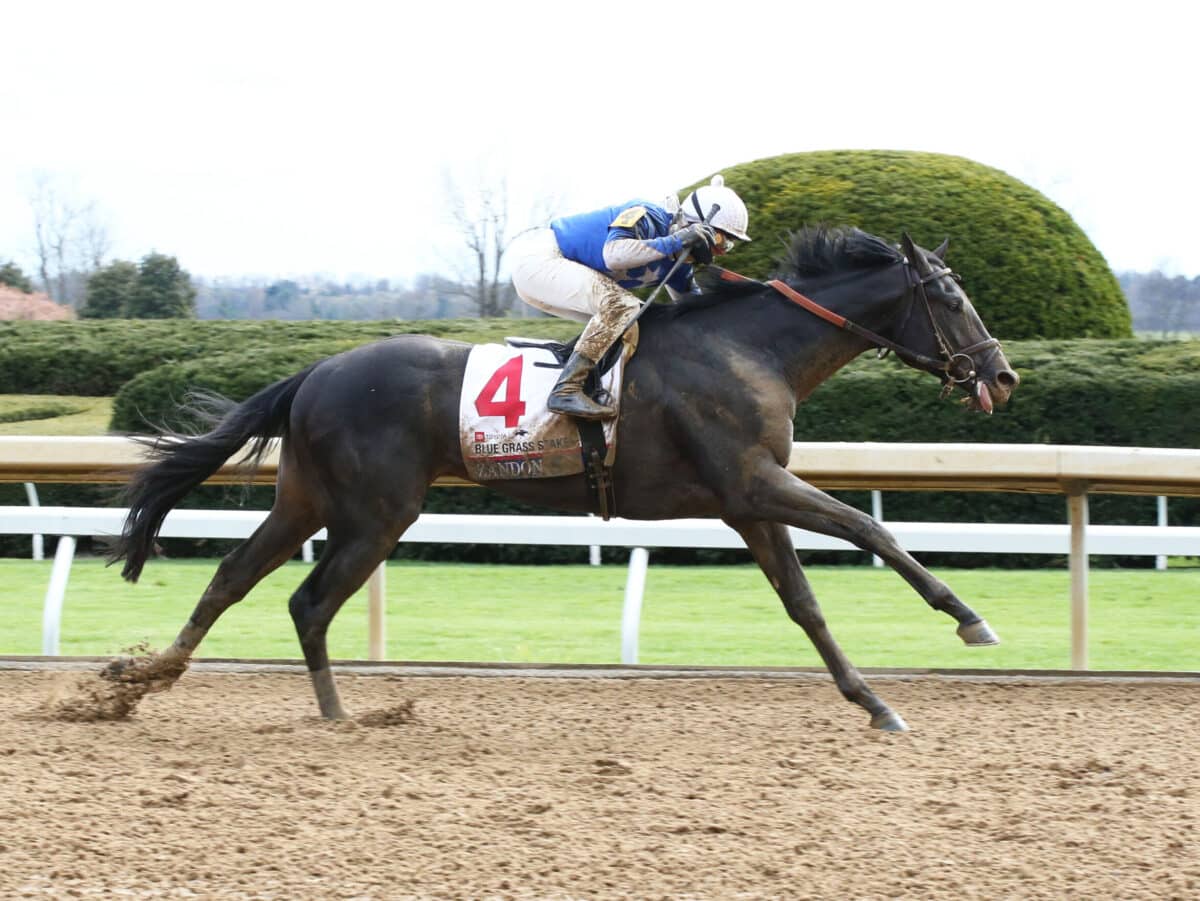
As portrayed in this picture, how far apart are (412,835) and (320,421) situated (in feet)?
6.48

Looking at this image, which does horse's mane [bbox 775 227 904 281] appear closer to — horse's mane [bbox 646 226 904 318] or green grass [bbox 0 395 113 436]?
horse's mane [bbox 646 226 904 318]

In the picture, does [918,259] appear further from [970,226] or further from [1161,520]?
[970,226]

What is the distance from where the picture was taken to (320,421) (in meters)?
5.31

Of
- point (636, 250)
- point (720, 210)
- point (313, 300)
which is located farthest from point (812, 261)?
point (313, 300)

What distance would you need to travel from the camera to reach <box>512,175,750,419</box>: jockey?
5.12 meters

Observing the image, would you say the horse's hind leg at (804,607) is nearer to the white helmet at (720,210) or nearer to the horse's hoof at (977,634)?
the horse's hoof at (977,634)

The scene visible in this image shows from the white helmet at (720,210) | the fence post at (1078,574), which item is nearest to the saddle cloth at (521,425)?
the white helmet at (720,210)

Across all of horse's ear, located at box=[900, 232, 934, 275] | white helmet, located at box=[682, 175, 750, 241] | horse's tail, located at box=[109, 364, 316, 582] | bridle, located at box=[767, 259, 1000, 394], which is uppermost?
white helmet, located at box=[682, 175, 750, 241]

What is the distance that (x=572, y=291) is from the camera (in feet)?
17.5

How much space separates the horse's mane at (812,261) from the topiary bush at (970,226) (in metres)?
5.36

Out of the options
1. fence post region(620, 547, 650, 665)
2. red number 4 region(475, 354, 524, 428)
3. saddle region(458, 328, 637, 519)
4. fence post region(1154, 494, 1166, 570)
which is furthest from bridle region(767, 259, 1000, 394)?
fence post region(1154, 494, 1166, 570)

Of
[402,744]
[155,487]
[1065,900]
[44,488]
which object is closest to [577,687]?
[402,744]

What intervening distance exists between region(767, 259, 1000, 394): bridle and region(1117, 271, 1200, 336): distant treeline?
13223 millimetres

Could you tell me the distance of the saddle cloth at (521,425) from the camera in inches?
205
